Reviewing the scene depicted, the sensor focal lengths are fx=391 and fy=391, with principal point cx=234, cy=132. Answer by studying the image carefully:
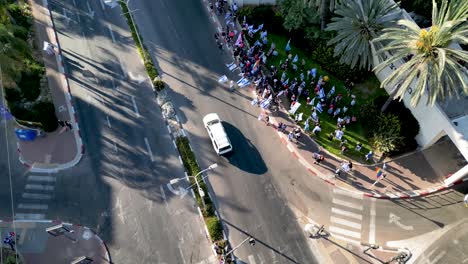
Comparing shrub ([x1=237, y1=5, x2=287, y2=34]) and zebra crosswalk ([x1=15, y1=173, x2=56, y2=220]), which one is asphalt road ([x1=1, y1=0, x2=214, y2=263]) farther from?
shrub ([x1=237, y1=5, x2=287, y2=34])

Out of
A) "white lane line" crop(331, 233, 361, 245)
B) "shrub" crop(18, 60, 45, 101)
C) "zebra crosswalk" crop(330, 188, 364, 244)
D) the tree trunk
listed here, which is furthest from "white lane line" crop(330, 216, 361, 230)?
"shrub" crop(18, 60, 45, 101)

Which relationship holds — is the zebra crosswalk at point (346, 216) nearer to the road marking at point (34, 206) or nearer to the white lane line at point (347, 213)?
the white lane line at point (347, 213)

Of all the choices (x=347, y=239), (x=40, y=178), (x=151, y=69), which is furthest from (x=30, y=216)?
(x=347, y=239)

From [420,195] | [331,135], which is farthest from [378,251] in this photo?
[331,135]

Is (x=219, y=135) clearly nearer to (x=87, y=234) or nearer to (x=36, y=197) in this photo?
(x=87, y=234)

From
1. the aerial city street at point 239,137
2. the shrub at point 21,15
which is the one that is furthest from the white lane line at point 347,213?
the shrub at point 21,15
